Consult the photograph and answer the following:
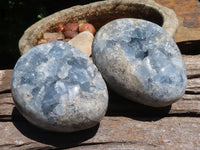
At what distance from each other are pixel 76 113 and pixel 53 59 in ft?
1.46

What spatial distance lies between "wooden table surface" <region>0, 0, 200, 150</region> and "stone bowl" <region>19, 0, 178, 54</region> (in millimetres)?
652

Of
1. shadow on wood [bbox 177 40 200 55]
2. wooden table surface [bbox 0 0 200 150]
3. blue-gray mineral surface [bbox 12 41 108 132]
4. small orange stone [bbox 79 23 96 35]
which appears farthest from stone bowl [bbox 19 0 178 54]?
blue-gray mineral surface [bbox 12 41 108 132]

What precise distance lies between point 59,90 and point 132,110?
0.77m

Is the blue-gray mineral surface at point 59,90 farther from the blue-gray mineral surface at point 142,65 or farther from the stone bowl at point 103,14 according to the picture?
the stone bowl at point 103,14

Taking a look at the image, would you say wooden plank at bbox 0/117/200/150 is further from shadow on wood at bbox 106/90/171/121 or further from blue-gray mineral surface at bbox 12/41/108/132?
blue-gray mineral surface at bbox 12/41/108/132

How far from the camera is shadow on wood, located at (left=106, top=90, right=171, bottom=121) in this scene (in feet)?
8.26

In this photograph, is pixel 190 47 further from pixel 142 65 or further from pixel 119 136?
pixel 119 136

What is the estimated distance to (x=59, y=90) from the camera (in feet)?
6.75

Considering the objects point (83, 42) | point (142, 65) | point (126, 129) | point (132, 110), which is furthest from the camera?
point (83, 42)

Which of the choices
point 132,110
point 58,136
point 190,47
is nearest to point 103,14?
point 190,47

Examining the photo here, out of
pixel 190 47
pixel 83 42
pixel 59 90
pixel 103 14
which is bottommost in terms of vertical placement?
pixel 190 47

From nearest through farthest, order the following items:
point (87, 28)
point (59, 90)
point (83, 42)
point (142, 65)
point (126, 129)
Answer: point (59, 90) < point (142, 65) < point (126, 129) < point (83, 42) < point (87, 28)

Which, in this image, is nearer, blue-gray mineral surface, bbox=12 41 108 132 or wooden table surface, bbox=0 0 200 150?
blue-gray mineral surface, bbox=12 41 108 132

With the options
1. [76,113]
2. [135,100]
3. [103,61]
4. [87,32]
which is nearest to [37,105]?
[76,113]
